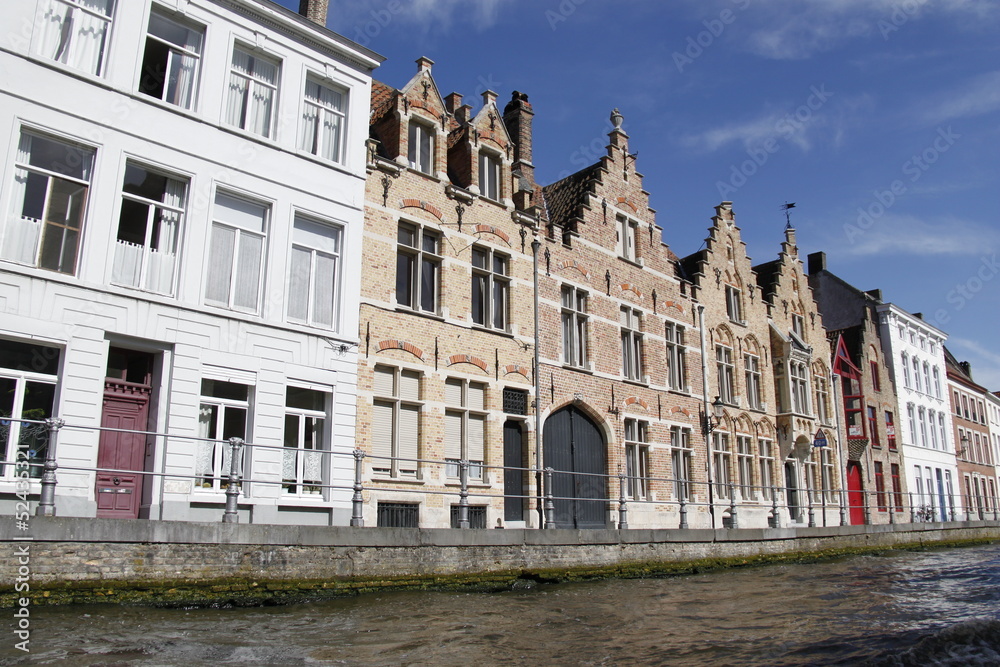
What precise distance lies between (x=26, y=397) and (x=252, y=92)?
21.8ft

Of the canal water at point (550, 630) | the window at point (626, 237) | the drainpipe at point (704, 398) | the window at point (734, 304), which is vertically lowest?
the canal water at point (550, 630)

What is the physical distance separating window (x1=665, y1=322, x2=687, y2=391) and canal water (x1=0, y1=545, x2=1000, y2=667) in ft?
35.5

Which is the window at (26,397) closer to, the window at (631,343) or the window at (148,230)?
the window at (148,230)

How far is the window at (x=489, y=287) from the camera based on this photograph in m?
18.2

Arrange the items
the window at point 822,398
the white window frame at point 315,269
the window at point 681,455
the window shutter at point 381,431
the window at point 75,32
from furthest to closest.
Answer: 1. the window at point 822,398
2. the window at point 681,455
3. the window shutter at point 381,431
4. the white window frame at point 315,269
5. the window at point 75,32

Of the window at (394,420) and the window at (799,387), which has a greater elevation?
the window at (799,387)

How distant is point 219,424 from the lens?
13062mm

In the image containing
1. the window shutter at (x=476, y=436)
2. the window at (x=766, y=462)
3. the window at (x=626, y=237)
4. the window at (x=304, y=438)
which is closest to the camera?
the window at (x=304, y=438)

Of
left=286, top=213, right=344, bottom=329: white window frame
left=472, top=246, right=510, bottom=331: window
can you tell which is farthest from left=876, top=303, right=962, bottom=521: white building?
left=286, top=213, right=344, bottom=329: white window frame

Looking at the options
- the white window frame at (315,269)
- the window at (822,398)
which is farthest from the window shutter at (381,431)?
the window at (822,398)

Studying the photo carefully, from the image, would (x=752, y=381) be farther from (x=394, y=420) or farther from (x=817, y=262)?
(x=817, y=262)

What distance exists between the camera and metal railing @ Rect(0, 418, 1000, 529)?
10.3 m

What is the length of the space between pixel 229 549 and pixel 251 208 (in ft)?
21.8

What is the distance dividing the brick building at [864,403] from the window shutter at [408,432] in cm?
1967
